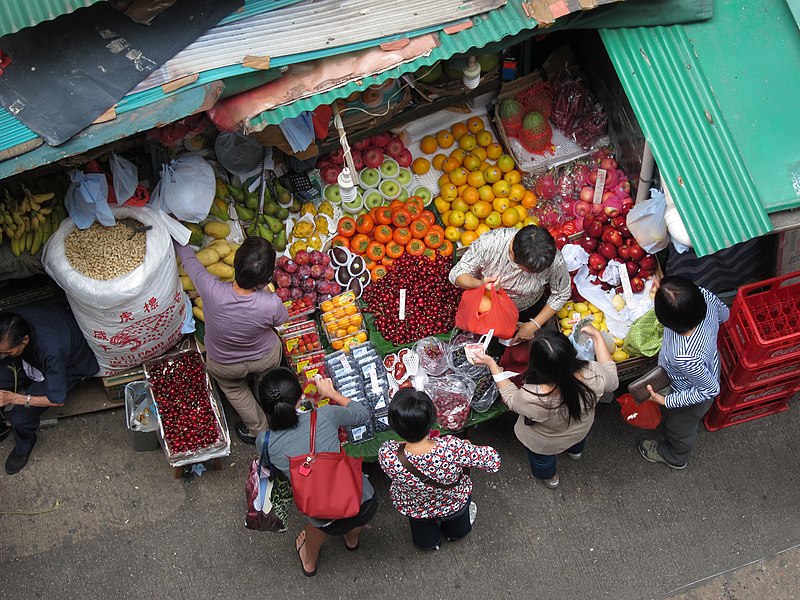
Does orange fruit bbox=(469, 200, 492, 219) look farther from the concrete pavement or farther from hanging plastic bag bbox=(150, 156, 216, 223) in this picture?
hanging plastic bag bbox=(150, 156, 216, 223)

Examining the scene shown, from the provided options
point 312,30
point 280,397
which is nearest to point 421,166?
point 312,30

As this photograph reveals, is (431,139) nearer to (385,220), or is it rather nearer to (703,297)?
(385,220)

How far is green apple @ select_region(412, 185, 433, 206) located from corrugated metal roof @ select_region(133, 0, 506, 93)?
5.49 feet

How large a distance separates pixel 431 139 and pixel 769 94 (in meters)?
2.39

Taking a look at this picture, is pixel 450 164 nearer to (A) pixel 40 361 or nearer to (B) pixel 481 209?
(B) pixel 481 209

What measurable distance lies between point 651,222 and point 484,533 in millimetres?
2367

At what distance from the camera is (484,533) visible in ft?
17.0

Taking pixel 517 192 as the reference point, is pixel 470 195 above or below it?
above

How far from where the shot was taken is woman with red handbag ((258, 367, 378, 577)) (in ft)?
13.1

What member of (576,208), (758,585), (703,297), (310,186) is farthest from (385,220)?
(758,585)

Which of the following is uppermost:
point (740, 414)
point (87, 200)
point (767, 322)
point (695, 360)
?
point (87, 200)

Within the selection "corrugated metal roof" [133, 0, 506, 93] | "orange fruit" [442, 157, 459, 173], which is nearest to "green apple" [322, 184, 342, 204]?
"orange fruit" [442, 157, 459, 173]

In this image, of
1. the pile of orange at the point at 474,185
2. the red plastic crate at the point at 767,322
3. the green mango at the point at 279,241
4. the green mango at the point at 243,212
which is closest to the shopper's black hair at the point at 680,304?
the red plastic crate at the point at 767,322

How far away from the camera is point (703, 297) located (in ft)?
14.2
